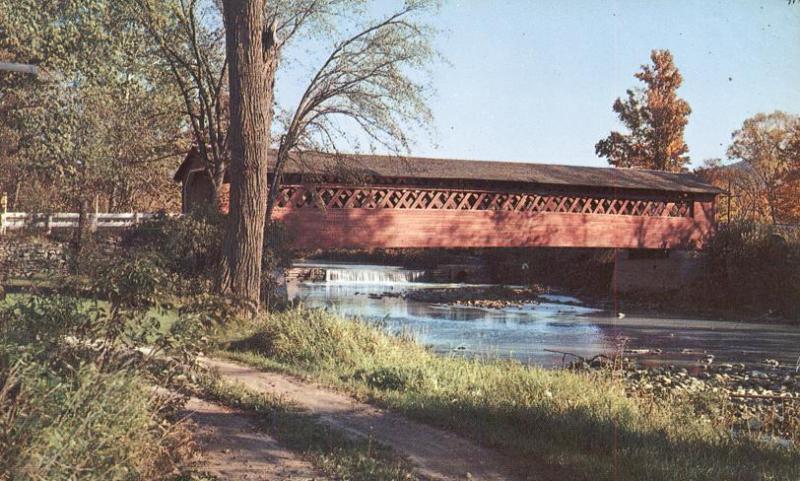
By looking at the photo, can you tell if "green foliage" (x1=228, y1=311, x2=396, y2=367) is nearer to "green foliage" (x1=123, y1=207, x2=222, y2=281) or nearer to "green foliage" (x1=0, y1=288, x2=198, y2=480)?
"green foliage" (x1=0, y1=288, x2=198, y2=480)

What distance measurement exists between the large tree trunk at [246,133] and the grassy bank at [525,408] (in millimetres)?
1242

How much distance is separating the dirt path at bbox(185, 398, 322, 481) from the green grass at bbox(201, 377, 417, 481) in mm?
87

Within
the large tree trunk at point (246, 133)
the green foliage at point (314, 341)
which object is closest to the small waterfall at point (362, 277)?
the large tree trunk at point (246, 133)

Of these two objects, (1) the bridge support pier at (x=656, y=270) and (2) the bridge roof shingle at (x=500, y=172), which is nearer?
(2) the bridge roof shingle at (x=500, y=172)

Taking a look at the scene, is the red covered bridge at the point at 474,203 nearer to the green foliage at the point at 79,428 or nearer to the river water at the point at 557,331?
the river water at the point at 557,331

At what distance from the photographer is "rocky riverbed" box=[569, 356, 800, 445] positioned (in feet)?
24.3

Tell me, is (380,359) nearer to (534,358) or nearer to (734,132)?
(534,358)

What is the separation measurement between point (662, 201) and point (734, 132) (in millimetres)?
10497

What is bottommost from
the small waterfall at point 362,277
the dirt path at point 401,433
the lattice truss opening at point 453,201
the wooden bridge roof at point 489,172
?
the dirt path at point 401,433

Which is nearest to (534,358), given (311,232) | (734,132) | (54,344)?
(311,232)

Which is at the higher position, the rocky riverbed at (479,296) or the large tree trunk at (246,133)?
the large tree trunk at (246,133)

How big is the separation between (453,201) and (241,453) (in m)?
16.6

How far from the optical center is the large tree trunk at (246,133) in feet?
31.2

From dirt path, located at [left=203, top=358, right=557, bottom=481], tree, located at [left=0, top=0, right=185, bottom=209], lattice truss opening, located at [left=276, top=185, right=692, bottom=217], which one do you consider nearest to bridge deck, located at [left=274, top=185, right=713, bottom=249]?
lattice truss opening, located at [left=276, top=185, right=692, bottom=217]
